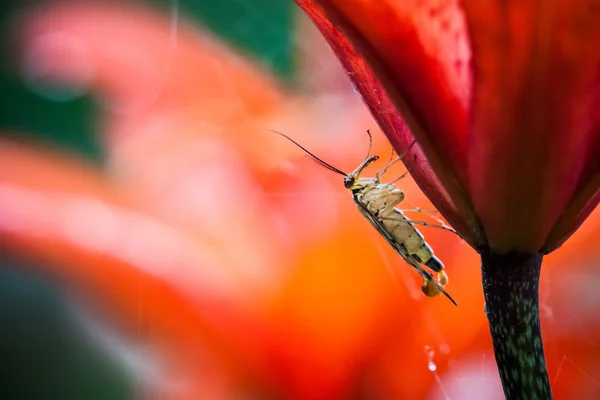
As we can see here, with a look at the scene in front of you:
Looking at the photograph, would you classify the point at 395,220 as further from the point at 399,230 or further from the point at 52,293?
the point at 52,293

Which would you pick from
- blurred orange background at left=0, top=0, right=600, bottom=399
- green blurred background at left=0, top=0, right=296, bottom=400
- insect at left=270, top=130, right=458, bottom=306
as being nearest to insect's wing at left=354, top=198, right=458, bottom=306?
insect at left=270, top=130, right=458, bottom=306

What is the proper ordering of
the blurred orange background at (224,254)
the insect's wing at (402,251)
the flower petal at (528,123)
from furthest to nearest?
the blurred orange background at (224,254)
the insect's wing at (402,251)
the flower petal at (528,123)

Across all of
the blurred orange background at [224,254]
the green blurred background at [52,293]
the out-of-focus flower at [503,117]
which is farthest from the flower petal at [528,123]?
the green blurred background at [52,293]

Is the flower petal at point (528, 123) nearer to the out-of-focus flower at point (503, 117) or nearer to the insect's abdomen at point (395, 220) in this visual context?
the out-of-focus flower at point (503, 117)

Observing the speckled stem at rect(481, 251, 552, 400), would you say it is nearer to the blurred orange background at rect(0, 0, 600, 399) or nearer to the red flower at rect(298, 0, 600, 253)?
the red flower at rect(298, 0, 600, 253)

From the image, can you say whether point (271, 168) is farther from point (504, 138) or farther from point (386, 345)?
point (504, 138)

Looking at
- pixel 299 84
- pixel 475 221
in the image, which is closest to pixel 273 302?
pixel 299 84
